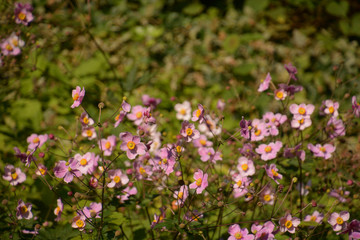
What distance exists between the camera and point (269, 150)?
1.87 metres

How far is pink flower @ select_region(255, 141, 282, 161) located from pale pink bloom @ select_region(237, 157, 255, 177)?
0.09 meters

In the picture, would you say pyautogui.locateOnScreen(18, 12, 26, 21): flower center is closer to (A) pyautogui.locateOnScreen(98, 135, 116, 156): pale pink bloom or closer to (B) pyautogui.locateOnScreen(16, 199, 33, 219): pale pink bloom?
(A) pyautogui.locateOnScreen(98, 135, 116, 156): pale pink bloom

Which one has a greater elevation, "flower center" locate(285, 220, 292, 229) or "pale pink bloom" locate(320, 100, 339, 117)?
"pale pink bloom" locate(320, 100, 339, 117)

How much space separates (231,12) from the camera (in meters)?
4.48

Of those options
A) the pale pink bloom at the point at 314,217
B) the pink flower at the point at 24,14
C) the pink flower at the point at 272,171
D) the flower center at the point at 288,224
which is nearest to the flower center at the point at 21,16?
the pink flower at the point at 24,14

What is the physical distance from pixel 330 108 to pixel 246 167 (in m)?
0.67

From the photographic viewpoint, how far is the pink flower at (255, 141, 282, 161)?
6.05 ft

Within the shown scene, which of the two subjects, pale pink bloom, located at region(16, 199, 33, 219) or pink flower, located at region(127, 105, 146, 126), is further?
pink flower, located at region(127, 105, 146, 126)

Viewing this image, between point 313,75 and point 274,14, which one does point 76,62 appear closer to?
point 274,14

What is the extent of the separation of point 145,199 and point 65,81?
209cm

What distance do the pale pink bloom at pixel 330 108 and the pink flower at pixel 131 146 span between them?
1.25 metres

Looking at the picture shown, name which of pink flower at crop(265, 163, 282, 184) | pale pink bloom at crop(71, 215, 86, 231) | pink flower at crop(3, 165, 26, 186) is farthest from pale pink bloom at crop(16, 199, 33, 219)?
pink flower at crop(265, 163, 282, 184)

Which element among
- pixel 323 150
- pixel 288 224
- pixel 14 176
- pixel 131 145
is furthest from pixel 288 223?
pixel 14 176

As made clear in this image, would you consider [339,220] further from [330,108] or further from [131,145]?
[131,145]
